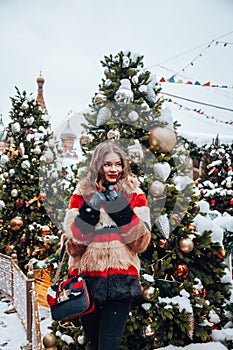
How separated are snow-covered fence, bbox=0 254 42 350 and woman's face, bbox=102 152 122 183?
1219mm

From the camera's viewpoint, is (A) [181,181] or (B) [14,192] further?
(B) [14,192]

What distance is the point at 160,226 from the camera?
8.49 ft

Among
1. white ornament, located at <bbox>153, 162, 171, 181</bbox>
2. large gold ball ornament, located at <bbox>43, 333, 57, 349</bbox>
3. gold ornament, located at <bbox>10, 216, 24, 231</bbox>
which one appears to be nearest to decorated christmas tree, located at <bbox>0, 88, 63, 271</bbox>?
gold ornament, located at <bbox>10, 216, 24, 231</bbox>

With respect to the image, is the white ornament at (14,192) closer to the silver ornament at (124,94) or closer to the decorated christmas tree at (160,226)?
the decorated christmas tree at (160,226)

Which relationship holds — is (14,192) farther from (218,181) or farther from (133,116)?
(218,181)

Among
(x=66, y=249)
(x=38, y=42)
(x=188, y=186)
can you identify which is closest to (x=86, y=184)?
(x=66, y=249)

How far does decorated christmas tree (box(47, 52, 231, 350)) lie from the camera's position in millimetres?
2547

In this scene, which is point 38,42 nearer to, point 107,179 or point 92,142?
point 92,142

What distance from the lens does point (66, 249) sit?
82.9 inches

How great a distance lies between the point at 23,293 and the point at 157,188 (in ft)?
6.15

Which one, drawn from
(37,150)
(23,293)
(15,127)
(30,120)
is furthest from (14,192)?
(23,293)

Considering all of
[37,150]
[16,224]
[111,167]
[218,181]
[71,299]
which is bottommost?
[71,299]

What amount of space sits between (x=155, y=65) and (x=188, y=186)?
4326mm

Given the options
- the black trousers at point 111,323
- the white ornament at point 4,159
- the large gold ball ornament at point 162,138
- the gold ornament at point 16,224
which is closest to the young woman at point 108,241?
the black trousers at point 111,323
